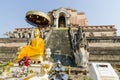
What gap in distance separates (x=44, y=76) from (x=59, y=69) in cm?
74

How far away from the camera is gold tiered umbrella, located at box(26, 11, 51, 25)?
13211 mm

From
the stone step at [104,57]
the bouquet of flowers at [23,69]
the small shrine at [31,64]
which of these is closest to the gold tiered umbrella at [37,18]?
the small shrine at [31,64]

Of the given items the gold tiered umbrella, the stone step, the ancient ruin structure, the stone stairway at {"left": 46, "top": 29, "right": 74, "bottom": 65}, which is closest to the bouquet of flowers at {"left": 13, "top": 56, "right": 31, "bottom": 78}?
the gold tiered umbrella

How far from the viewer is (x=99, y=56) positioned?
21.2 m

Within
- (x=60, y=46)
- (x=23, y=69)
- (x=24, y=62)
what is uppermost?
(x=60, y=46)

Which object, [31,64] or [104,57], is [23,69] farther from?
[104,57]

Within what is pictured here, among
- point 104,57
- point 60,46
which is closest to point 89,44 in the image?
point 104,57

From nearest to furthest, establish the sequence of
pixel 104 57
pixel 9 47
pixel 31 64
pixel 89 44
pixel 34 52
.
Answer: pixel 31 64 → pixel 34 52 → pixel 104 57 → pixel 89 44 → pixel 9 47

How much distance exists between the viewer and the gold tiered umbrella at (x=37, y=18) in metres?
13.2

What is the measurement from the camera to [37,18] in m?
14.2

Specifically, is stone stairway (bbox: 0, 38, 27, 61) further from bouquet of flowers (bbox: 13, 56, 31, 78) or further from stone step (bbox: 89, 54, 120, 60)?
bouquet of flowers (bbox: 13, 56, 31, 78)

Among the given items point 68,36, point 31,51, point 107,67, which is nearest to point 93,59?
point 68,36

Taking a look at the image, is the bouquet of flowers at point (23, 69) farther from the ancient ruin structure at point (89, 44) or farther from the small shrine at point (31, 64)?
the ancient ruin structure at point (89, 44)

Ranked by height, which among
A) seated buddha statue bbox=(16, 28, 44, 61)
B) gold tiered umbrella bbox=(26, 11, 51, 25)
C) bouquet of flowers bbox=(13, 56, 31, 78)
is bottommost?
bouquet of flowers bbox=(13, 56, 31, 78)
